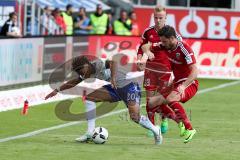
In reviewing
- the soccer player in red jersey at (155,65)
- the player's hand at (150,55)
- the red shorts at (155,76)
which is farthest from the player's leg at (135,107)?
the red shorts at (155,76)

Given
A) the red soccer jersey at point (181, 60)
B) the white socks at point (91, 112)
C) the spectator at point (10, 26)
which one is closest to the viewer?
the red soccer jersey at point (181, 60)

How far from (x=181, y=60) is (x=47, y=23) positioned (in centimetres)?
1753

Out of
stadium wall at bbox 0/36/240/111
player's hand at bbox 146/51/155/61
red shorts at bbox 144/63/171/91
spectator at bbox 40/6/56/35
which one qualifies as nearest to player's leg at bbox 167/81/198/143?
player's hand at bbox 146/51/155/61

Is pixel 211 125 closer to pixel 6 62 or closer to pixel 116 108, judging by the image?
pixel 116 108

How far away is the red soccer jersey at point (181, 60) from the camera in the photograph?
1409 centimetres

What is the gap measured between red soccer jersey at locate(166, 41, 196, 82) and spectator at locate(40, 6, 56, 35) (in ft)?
55.8

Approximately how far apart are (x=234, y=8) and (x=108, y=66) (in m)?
22.2

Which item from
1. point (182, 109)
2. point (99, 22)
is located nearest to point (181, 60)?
point (182, 109)

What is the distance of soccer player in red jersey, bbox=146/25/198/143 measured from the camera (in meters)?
13.9

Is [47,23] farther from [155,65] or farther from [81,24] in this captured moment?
[155,65]

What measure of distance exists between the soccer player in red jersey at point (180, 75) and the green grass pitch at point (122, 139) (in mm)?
401

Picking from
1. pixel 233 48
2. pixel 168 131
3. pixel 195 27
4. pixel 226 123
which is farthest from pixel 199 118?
pixel 195 27

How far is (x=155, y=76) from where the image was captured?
16.4 meters

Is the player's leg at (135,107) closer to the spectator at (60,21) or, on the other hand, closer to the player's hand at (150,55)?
the player's hand at (150,55)
